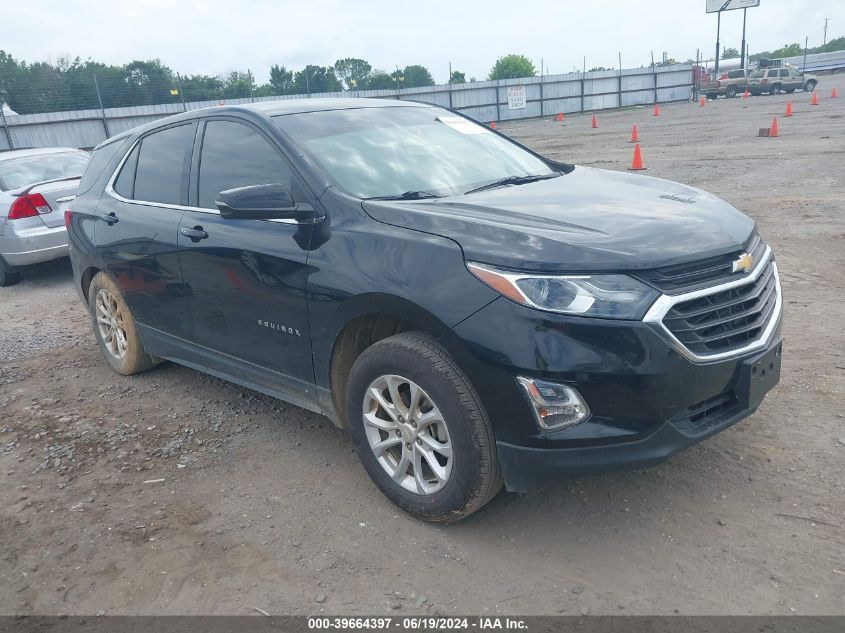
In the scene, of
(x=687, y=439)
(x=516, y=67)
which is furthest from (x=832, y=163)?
(x=516, y=67)

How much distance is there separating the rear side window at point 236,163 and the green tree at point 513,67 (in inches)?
3982

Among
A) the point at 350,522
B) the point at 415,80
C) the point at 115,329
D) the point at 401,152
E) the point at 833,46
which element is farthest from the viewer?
the point at 833,46

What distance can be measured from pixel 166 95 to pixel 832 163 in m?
23.8

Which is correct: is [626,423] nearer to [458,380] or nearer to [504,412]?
[504,412]

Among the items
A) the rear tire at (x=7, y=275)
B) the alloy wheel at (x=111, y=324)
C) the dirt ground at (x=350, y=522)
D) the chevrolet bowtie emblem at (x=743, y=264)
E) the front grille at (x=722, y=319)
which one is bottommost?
the dirt ground at (x=350, y=522)

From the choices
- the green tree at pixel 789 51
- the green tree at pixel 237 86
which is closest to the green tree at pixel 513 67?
the green tree at pixel 789 51

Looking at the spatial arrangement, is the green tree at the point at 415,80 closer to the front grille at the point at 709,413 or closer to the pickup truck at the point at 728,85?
the pickup truck at the point at 728,85

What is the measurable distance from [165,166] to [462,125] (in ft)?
6.17

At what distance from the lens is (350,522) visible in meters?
3.26

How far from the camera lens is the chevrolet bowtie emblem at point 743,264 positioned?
9.66 feet

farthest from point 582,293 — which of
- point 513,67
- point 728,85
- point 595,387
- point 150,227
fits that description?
point 513,67

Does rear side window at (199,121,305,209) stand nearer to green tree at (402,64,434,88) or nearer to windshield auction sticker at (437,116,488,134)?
windshield auction sticker at (437,116,488,134)

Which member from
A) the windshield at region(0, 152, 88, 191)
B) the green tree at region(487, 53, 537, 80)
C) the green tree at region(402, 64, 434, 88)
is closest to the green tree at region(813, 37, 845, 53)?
the green tree at region(487, 53, 537, 80)

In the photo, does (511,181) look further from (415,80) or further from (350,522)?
(415,80)
